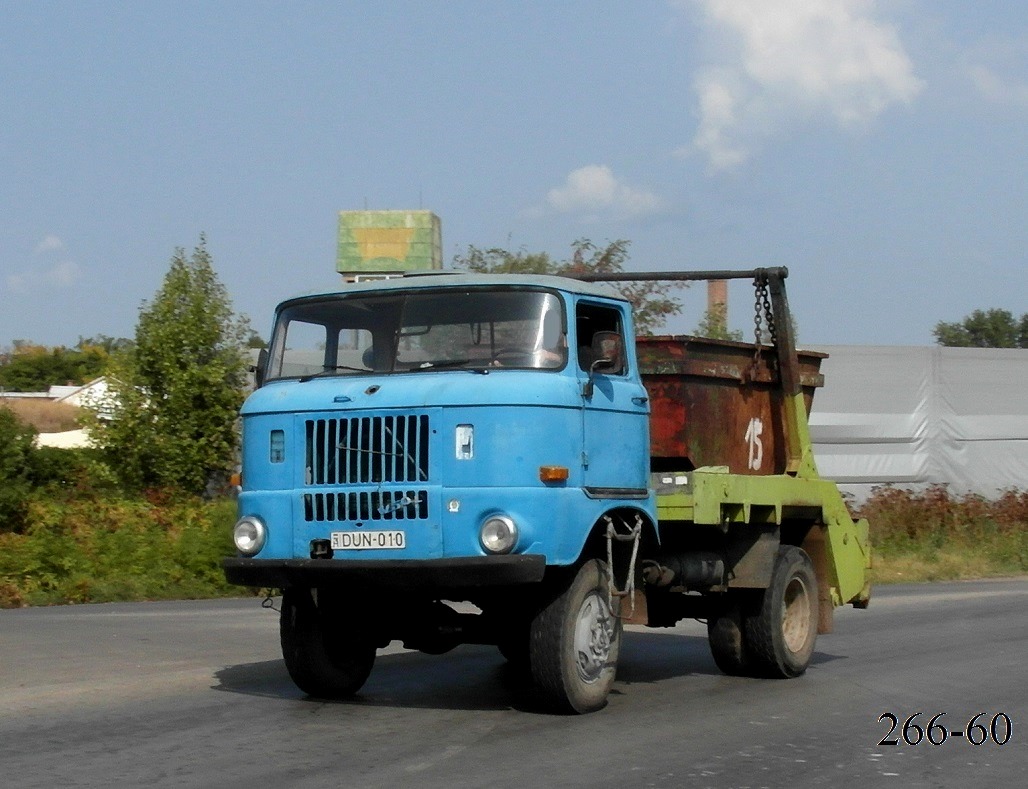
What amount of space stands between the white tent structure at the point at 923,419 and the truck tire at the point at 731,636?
727 inches

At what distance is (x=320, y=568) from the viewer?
8.29 meters

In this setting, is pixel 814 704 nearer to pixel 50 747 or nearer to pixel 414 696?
pixel 414 696

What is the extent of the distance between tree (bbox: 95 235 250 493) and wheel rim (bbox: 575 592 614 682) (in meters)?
22.3

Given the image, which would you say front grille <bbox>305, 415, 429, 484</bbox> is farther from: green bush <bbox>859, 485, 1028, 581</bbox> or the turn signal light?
green bush <bbox>859, 485, 1028, 581</bbox>

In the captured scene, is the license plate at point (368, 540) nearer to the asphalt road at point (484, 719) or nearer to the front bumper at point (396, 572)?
the front bumper at point (396, 572)

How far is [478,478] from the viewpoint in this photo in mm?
8125

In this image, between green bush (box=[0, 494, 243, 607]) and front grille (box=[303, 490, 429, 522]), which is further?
green bush (box=[0, 494, 243, 607])

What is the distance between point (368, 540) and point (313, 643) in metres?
1.31

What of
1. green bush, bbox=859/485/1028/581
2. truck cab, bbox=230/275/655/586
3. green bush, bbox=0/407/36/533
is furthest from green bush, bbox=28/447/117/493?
truck cab, bbox=230/275/655/586

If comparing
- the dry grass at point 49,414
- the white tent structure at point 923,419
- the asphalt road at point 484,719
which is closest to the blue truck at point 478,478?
the asphalt road at point 484,719

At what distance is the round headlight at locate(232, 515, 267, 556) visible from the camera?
341 inches

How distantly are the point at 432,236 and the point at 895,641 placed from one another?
38.1 m

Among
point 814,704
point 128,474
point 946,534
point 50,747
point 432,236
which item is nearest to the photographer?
point 50,747

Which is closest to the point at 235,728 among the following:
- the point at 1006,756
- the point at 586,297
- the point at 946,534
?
the point at 586,297
